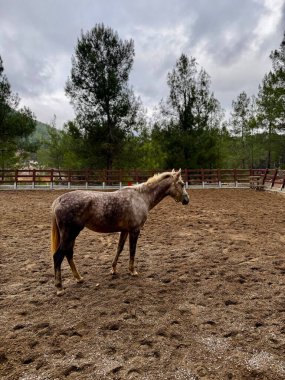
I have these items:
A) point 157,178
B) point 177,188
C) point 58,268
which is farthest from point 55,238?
point 177,188

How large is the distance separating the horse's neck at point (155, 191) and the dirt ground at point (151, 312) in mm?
1374

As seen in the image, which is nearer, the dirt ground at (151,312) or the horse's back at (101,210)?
the dirt ground at (151,312)

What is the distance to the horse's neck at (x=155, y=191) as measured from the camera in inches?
224

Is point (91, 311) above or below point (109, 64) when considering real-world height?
below

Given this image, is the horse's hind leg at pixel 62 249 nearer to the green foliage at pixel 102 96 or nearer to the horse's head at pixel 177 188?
the horse's head at pixel 177 188

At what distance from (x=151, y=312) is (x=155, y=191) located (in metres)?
2.53

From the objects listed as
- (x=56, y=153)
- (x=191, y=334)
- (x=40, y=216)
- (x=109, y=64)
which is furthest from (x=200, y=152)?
(x=191, y=334)

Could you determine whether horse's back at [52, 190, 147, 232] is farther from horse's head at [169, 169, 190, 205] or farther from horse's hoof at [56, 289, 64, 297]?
horse's hoof at [56, 289, 64, 297]

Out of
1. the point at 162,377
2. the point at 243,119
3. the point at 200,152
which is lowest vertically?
the point at 162,377

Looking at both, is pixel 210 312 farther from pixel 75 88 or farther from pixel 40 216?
pixel 75 88

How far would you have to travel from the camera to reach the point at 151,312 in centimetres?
390

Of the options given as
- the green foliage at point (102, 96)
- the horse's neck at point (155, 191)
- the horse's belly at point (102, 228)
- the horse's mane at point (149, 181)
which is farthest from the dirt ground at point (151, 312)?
the green foliage at point (102, 96)

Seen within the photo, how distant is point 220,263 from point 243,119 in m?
36.7

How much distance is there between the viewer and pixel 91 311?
156 inches
